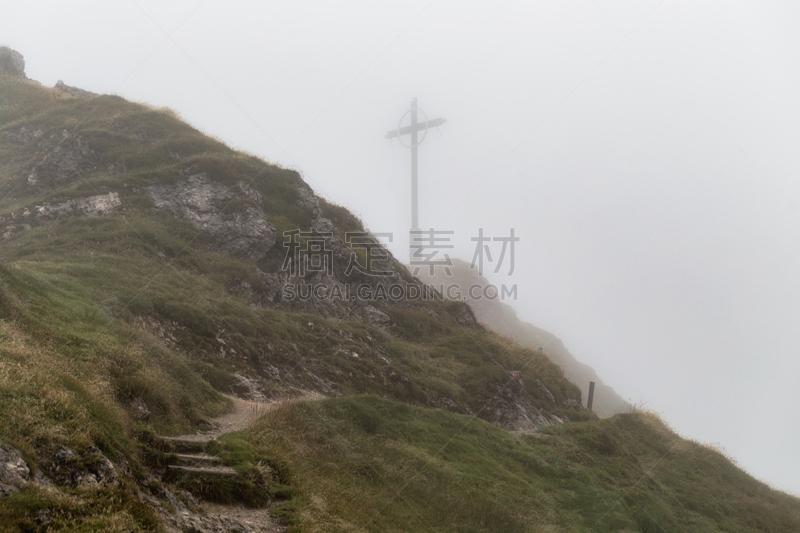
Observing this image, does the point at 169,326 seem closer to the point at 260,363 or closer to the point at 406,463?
the point at 260,363

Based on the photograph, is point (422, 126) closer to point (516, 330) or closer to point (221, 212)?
point (516, 330)

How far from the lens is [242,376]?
63.7ft

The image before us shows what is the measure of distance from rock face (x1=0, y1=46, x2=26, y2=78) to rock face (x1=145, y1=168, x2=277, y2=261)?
24.9 meters

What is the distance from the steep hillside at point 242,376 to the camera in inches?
345

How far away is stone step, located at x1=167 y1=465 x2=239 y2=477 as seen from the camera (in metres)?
9.73

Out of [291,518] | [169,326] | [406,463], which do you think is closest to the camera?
[291,518]

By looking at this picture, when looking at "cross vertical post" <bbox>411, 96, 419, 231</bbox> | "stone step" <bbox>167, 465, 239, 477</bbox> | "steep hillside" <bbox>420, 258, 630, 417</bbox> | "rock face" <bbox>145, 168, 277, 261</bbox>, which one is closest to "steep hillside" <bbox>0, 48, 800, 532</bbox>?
"stone step" <bbox>167, 465, 239, 477</bbox>

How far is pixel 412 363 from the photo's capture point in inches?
1091

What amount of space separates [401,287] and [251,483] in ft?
87.3

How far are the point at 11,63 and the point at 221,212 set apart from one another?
3010 centimetres

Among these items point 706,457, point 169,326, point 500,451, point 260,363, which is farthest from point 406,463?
point 706,457

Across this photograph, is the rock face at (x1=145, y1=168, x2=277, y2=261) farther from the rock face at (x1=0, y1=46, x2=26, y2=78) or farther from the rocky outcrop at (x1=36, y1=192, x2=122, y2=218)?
the rock face at (x1=0, y1=46, x2=26, y2=78)

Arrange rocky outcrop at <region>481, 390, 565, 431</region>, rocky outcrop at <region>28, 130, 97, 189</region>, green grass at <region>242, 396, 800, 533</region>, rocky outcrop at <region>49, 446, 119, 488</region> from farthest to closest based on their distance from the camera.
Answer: rocky outcrop at <region>28, 130, 97, 189</region> → rocky outcrop at <region>481, 390, 565, 431</region> → green grass at <region>242, 396, 800, 533</region> → rocky outcrop at <region>49, 446, 119, 488</region>

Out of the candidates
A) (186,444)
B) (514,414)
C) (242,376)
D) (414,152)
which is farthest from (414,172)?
(186,444)
